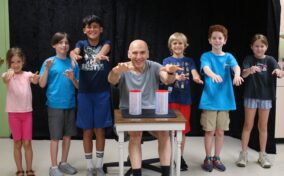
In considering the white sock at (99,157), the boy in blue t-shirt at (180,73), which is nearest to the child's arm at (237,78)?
the boy in blue t-shirt at (180,73)

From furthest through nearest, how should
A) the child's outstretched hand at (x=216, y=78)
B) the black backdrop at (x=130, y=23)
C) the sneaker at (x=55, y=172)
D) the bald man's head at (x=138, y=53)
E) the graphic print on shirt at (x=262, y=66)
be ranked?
the black backdrop at (x=130, y=23)
the graphic print on shirt at (x=262, y=66)
the sneaker at (x=55, y=172)
the child's outstretched hand at (x=216, y=78)
the bald man's head at (x=138, y=53)

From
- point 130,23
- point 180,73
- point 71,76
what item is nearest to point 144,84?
point 180,73

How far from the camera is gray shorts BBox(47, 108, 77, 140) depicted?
3.10 meters

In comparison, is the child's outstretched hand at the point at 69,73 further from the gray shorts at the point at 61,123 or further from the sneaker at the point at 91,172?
the sneaker at the point at 91,172

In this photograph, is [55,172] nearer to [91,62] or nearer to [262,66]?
[91,62]

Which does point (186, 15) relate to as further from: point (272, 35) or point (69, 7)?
point (69, 7)

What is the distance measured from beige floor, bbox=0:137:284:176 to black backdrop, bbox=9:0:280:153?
0.32 m

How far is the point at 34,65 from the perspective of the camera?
171 inches

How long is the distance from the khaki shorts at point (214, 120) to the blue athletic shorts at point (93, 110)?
0.96m

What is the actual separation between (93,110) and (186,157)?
1326 mm

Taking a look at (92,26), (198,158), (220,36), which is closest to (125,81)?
(92,26)

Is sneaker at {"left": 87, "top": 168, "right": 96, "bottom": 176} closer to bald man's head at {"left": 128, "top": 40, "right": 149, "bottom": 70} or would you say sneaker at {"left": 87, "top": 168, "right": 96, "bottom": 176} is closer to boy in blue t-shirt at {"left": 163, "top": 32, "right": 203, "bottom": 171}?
boy in blue t-shirt at {"left": 163, "top": 32, "right": 203, "bottom": 171}

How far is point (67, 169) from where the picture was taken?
3.28 m

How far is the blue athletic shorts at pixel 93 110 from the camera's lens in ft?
9.86
